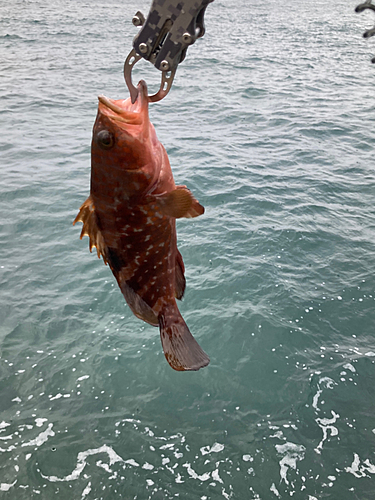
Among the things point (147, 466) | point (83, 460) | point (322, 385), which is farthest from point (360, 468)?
point (83, 460)

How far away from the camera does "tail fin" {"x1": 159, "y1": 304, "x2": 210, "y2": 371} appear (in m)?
2.57

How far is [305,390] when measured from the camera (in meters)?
6.70

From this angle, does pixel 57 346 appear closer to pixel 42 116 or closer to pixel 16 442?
pixel 16 442

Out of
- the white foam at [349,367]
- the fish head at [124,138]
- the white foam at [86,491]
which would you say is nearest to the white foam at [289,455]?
the white foam at [349,367]

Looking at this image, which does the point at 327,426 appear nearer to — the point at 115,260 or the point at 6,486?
the point at 6,486

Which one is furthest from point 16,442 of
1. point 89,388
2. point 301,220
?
point 301,220

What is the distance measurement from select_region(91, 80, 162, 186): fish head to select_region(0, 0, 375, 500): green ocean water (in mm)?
4586

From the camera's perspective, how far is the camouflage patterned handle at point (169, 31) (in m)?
2.07

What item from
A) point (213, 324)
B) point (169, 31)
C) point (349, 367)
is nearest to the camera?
point (169, 31)

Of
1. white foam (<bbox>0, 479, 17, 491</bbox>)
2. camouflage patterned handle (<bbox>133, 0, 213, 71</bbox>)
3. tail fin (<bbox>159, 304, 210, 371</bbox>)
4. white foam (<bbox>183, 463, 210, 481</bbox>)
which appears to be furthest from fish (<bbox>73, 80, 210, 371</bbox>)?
white foam (<bbox>0, 479, 17, 491</bbox>)

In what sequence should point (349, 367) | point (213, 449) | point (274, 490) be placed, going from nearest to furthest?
point (274, 490) < point (213, 449) < point (349, 367)

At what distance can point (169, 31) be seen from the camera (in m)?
2.11

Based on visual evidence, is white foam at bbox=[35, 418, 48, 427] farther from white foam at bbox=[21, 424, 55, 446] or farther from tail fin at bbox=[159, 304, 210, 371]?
tail fin at bbox=[159, 304, 210, 371]

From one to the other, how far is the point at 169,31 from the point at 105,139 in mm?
594
